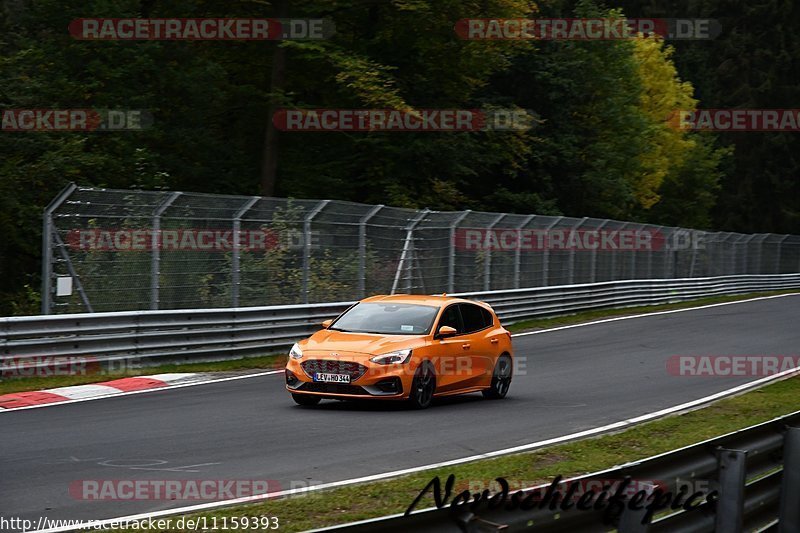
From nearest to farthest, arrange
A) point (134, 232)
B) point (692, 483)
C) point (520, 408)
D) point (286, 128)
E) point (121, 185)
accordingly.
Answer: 1. point (692, 483)
2. point (520, 408)
3. point (134, 232)
4. point (121, 185)
5. point (286, 128)

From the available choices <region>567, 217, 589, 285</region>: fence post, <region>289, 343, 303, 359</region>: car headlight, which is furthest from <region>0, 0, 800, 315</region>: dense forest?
<region>289, 343, 303, 359</region>: car headlight

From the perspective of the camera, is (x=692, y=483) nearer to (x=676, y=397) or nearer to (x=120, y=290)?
(x=676, y=397)

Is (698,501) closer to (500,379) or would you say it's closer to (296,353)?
(296,353)

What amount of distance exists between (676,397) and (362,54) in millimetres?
25187

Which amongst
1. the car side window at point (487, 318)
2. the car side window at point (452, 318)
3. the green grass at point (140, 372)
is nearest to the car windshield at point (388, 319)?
the car side window at point (452, 318)

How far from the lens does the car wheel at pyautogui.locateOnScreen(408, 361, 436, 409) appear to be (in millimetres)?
14758

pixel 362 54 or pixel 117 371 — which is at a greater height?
pixel 362 54

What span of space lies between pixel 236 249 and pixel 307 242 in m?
1.95

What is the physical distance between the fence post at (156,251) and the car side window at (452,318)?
5.11m

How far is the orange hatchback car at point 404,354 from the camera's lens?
14.5 m

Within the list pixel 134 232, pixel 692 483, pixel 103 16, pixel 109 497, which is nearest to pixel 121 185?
pixel 103 16

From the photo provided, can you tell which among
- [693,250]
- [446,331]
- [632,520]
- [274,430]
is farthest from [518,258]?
[632,520]

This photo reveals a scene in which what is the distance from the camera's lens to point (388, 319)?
15742mm

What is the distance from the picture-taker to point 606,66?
58031 mm
